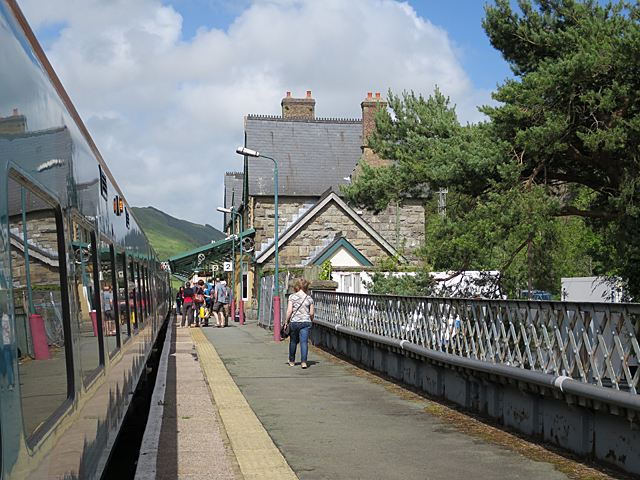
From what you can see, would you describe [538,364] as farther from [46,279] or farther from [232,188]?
[232,188]

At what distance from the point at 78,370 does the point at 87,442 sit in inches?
19.1

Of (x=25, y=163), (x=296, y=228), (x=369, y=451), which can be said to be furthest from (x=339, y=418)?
(x=296, y=228)

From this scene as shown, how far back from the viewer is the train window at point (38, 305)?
2.57 m

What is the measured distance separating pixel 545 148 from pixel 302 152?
3091 cm

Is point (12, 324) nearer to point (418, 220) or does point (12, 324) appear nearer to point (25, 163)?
point (25, 163)

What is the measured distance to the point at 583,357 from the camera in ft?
21.3

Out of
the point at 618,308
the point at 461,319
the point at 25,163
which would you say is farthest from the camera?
the point at 461,319

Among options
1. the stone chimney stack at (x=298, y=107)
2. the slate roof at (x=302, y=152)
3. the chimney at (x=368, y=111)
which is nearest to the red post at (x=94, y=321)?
the slate roof at (x=302, y=152)

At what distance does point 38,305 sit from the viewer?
2939 millimetres

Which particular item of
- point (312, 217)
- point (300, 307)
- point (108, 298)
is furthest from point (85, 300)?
point (312, 217)

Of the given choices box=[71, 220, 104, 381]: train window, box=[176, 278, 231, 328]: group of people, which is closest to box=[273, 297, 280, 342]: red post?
box=[176, 278, 231, 328]: group of people

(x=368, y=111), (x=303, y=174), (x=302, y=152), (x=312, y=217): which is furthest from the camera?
(x=302, y=152)

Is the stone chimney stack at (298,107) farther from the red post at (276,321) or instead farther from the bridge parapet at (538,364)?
the bridge parapet at (538,364)

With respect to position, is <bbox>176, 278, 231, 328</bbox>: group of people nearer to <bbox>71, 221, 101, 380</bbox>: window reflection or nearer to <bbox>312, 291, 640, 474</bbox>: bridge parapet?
<bbox>312, 291, 640, 474</bbox>: bridge parapet
